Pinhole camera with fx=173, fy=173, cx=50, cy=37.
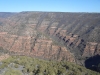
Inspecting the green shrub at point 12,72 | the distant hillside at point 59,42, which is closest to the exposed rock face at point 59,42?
the distant hillside at point 59,42

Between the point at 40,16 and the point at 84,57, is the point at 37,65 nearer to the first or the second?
the point at 84,57

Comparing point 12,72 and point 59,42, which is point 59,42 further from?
point 12,72

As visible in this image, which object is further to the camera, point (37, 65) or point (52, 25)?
point (52, 25)

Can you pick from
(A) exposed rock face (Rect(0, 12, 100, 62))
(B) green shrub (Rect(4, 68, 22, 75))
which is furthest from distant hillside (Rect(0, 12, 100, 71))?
(B) green shrub (Rect(4, 68, 22, 75))

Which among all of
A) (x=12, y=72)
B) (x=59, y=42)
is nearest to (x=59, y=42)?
(x=59, y=42)

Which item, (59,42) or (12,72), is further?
(59,42)

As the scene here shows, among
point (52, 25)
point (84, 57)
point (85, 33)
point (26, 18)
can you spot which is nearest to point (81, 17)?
point (52, 25)

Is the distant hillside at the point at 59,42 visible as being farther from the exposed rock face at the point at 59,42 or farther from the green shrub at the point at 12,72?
the green shrub at the point at 12,72

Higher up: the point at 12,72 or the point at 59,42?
the point at 59,42

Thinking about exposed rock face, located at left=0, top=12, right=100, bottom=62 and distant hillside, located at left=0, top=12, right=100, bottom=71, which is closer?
distant hillside, located at left=0, top=12, right=100, bottom=71

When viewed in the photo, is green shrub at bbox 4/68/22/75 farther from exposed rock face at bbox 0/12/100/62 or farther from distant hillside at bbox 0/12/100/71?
exposed rock face at bbox 0/12/100/62

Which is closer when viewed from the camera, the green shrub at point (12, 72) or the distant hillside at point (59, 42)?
the green shrub at point (12, 72)
